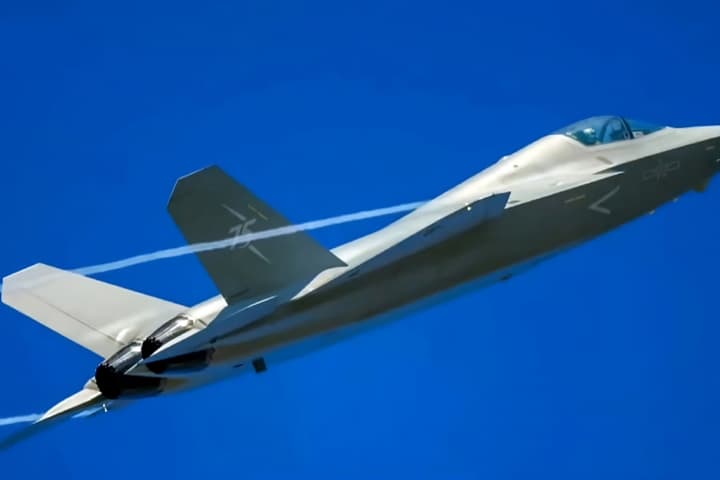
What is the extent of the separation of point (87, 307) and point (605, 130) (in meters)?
6.73

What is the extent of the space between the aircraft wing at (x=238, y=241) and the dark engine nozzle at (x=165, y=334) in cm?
60

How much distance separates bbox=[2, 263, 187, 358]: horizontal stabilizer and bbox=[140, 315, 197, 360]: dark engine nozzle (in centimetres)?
89

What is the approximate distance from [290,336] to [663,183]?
525cm

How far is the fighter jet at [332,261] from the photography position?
10.5 meters

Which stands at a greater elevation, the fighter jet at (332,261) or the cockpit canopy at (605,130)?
the cockpit canopy at (605,130)

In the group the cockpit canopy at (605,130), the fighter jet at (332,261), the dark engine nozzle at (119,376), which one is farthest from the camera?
the cockpit canopy at (605,130)

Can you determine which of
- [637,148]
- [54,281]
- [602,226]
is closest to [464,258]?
[602,226]

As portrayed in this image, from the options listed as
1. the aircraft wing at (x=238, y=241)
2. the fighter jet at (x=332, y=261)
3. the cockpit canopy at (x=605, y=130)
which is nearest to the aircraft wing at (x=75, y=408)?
the fighter jet at (x=332, y=261)

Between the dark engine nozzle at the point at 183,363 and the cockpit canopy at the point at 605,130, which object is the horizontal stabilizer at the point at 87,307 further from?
the cockpit canopy at the point at 605,130

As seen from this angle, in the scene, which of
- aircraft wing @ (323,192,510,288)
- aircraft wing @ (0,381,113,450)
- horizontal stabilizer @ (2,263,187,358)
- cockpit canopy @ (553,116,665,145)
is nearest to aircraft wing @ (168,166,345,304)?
aircraft wing @ (323,192,510,288)

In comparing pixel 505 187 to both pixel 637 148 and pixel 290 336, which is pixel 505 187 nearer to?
pixel 637 148

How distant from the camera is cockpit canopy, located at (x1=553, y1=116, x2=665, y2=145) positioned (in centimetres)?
1316

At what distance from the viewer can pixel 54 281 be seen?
1284cm

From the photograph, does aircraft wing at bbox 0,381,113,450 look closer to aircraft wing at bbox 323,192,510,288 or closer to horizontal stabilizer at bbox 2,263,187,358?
horizontal stabilizer at bbox 2,263,187,358
